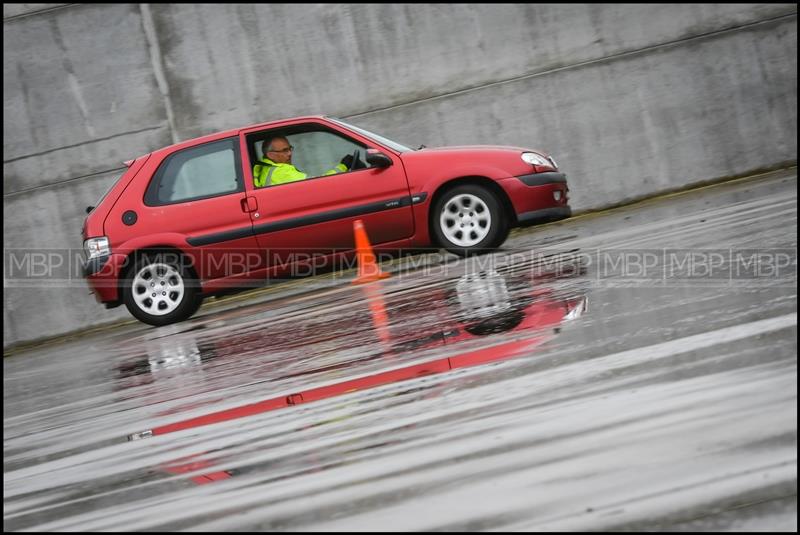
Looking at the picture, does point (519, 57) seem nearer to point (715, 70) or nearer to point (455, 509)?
point (715, 70)

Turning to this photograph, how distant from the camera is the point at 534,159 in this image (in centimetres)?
994

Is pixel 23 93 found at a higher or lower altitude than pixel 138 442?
higher

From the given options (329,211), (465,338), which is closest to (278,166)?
(329,211)

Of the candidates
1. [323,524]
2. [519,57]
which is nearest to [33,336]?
[519,57]

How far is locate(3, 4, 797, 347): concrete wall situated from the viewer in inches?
527

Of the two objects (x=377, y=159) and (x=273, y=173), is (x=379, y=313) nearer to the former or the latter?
(x=377, y=159)

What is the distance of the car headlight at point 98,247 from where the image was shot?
984cm

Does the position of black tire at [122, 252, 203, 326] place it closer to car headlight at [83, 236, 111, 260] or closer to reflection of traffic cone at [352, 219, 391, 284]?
car headlight at [83, 236, 111, 260]

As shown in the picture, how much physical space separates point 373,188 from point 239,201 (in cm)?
122

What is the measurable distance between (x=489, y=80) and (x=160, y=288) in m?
5.50

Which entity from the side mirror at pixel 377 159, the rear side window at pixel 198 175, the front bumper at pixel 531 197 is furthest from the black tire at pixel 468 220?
the rear side window at pixel 198 175

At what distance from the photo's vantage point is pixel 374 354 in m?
5.81

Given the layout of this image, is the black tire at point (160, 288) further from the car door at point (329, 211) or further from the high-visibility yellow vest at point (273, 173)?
the high-visibility yellow vest at point (273, 173)

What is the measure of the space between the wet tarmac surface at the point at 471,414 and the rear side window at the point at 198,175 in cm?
213
